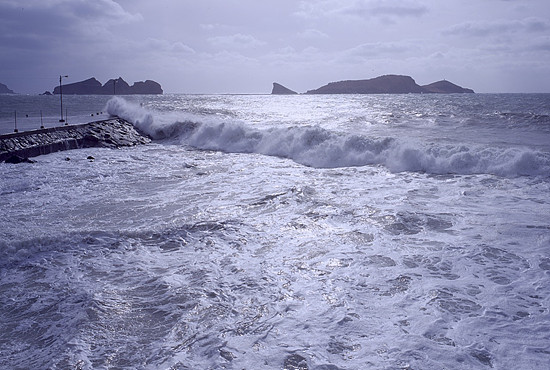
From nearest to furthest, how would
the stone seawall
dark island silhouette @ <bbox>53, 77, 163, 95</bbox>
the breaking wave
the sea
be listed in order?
1. the sea
2. the breaking wave
3. the stone seawall
4. dark island silhouette @ <bbox>53, 77, 163, 95</bbox>

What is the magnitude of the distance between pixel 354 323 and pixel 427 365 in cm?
87

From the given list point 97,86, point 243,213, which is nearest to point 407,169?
point 243,213

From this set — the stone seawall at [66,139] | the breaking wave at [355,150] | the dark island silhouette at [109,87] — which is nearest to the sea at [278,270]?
the breaking wave at [355,150]

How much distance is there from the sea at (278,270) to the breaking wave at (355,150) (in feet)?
0.82

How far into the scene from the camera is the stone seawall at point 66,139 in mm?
15430

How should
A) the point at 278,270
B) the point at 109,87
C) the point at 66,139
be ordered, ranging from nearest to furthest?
the point at 278,270 → the point at 66,139 → the point at 109,87

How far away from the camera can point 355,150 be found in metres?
15.8

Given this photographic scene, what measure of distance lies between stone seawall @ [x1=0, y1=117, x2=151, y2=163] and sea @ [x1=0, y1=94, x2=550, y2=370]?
12.4 ft

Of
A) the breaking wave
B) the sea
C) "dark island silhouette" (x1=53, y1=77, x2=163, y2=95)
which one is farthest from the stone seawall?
"dark island silhouette" (x1=53, y1=77, x2=163, y2=95)

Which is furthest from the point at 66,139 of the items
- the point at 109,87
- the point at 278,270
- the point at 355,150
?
the point at 109,87

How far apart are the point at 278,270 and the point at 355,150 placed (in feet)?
35.8

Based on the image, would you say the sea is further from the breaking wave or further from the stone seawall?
the stone seawall

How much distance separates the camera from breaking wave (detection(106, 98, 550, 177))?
12445 mm

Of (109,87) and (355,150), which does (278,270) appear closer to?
(355,150)
